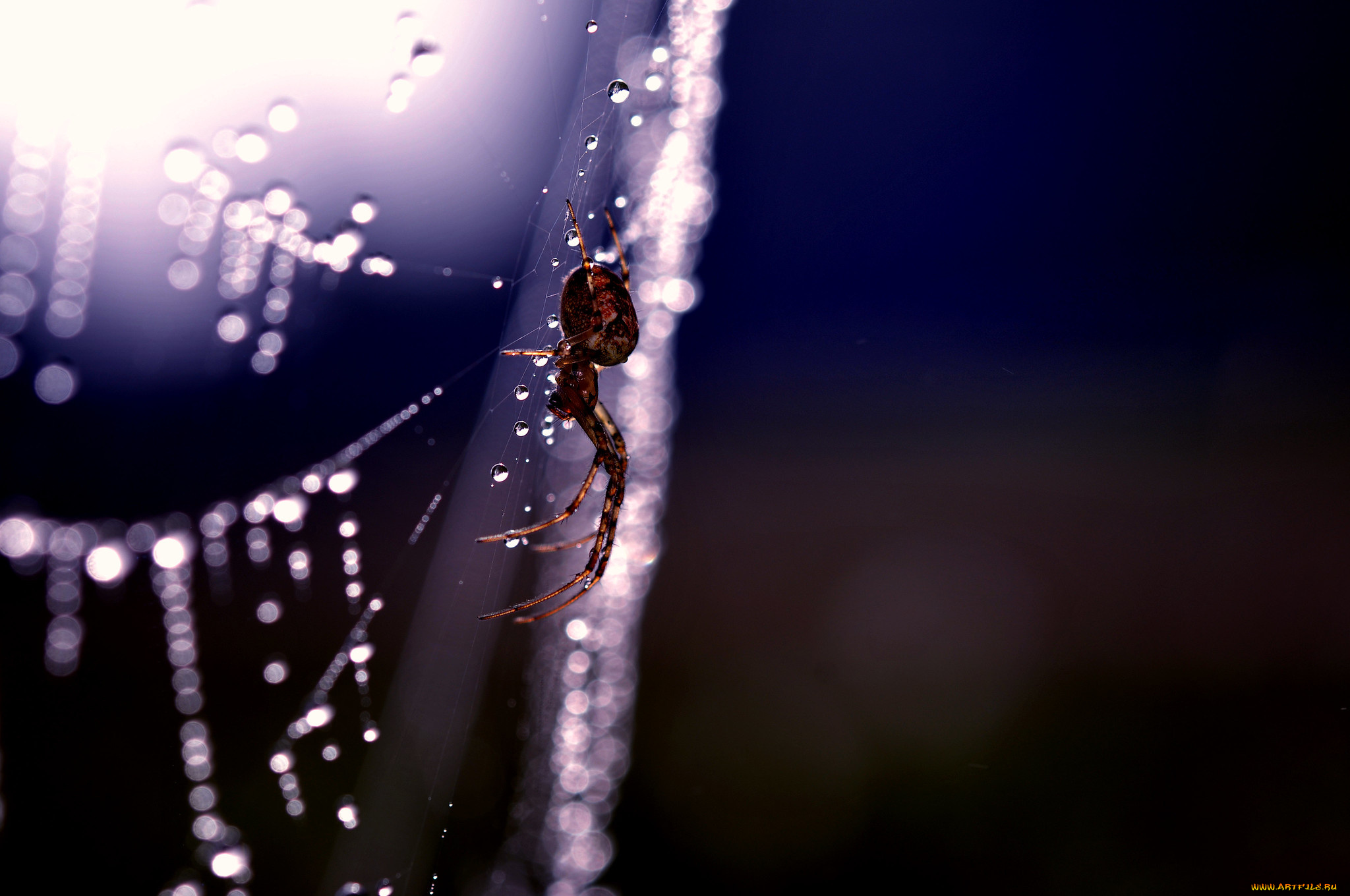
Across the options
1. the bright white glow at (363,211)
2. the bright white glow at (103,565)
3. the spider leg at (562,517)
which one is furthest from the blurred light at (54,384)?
the spider leg at (562,517)

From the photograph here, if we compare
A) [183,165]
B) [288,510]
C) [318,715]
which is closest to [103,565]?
[288,510]

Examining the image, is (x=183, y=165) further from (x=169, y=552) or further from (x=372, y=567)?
(x=372, y=567)

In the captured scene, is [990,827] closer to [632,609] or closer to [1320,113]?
[632,609]

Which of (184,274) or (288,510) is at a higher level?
(184,274)

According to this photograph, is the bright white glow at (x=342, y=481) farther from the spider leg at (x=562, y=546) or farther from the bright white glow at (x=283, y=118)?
the bright white glow at (x=283, y=118)

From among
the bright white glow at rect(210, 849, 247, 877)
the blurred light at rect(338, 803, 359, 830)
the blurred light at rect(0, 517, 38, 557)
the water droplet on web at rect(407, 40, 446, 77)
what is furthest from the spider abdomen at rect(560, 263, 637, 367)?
the bright white glow at rect(210, 849, 247, 877)

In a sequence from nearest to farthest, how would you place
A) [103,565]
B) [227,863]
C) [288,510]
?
[103,565] → [288,510] → [227,863]

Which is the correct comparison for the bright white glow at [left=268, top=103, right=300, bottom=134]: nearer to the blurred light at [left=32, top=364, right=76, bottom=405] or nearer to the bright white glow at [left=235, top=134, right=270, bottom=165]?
the bright white glow at [left=235, top=134, right=270, bottom=165]
